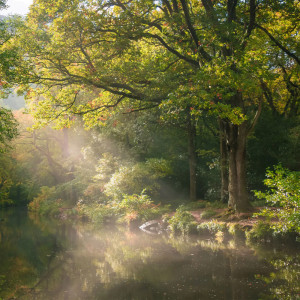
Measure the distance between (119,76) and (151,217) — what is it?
312 inches

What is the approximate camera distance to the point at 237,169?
13312 millimetres

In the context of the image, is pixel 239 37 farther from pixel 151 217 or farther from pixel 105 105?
pixel 151 217

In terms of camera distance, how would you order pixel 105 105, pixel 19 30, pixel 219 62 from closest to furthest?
pixel 219 62
pixel 19 30
pixel 105 105

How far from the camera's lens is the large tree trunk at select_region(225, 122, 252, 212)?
43.0 feet

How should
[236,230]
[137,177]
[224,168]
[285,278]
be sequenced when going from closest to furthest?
[285,278] < [236,230] < [224,168] < [137,177]

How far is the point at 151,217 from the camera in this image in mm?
16844

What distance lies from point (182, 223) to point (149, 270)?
5.89 metres

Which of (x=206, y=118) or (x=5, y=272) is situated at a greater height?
(x=206, y=118)

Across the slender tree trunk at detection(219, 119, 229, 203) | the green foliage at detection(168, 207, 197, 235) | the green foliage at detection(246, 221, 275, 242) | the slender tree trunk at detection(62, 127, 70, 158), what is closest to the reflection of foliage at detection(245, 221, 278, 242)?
the green foliage at detection(246, 221, 275, 242)

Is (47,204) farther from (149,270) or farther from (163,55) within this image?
(149,270)

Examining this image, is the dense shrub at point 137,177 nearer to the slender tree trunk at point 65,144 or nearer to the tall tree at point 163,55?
the tall tree at point 163,55

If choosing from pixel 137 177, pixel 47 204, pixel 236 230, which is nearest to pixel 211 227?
pixel 236 230

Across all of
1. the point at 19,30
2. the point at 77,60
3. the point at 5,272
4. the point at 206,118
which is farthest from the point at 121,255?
the point at 206,118

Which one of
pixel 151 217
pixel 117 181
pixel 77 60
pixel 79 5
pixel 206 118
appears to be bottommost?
pixel 151 217
